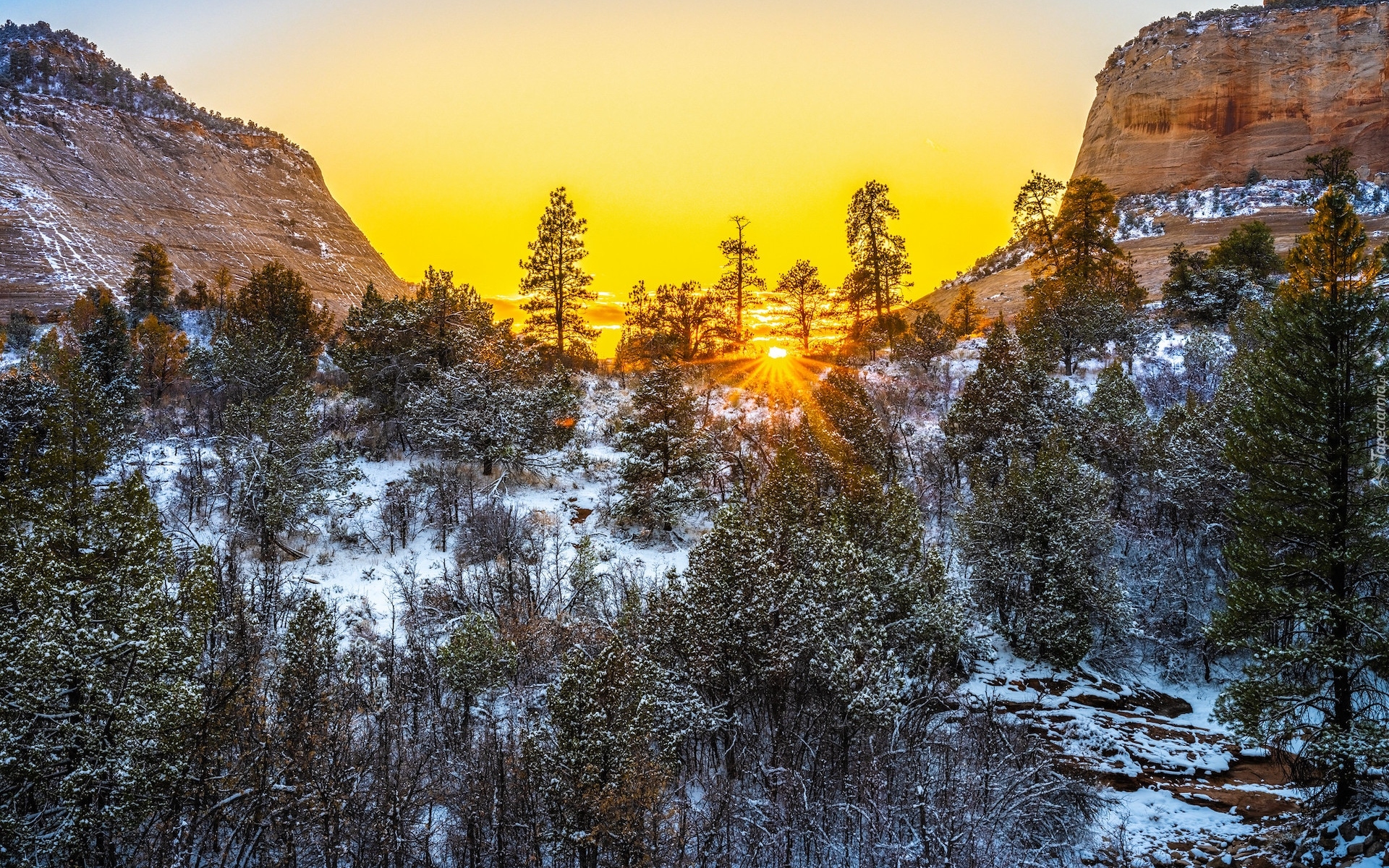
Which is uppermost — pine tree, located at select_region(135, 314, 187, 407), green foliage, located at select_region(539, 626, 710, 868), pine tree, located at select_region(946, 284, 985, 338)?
pine tree, located at select_region(946, 284, 985, 338)

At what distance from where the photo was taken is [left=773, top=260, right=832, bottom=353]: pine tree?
40.2 metres

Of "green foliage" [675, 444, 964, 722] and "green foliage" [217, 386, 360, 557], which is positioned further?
"green foliage" [217, 386, 360, 557]

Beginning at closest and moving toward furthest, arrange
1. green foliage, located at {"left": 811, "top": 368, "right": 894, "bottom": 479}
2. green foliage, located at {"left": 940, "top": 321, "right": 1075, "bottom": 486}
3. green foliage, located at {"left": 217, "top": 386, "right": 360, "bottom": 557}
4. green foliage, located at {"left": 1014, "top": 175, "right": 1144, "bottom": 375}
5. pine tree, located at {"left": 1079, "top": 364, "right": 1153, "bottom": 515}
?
1. green foliage, located at {"left": 217, "top": 386, "right": 360, "bottom": 557}
2. green foliage, located at {"left": 940, "top": 321, "right": 1075, "bottom": 486}
3. pine tree, located at {"left": 1079, "top": 364, "right": 1153, "bottom": 515}
4. green foliage, located at {"left": 811, "top": 368, "right": 894, "bottom": 479}
5. green foliage, located at {"left": 1014, "top": 175, "right": 1144, "bottom": 375}

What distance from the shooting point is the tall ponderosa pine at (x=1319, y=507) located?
1324cm

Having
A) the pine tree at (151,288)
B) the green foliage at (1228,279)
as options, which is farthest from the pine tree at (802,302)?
the pine tree at (151,288)

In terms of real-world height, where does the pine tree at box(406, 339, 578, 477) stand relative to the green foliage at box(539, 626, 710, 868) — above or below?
above

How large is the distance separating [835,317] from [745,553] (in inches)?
1269

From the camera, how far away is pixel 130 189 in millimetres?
96250

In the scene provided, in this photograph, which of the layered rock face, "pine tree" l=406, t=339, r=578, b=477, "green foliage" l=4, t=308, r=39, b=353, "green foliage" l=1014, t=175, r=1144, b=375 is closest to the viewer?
"pine tree" l=406, t=339, r=578, b=477

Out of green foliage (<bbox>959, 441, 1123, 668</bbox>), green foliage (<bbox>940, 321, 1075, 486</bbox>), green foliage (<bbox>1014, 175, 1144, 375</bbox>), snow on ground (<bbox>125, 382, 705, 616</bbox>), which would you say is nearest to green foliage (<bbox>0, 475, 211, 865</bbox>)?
snow on ground (<bbox>125, 382, 705, 616</bbox>)

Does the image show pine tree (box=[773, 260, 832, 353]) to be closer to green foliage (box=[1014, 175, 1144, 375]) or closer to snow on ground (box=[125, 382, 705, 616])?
green foliage (box=[1014, 175, 1144, 375])

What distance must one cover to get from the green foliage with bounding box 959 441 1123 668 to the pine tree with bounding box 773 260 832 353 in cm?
2239

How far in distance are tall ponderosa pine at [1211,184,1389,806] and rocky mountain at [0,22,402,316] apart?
305 feet

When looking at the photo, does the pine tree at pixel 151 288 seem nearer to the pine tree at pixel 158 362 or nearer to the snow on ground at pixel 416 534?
the pine tree at pixel 158 362
